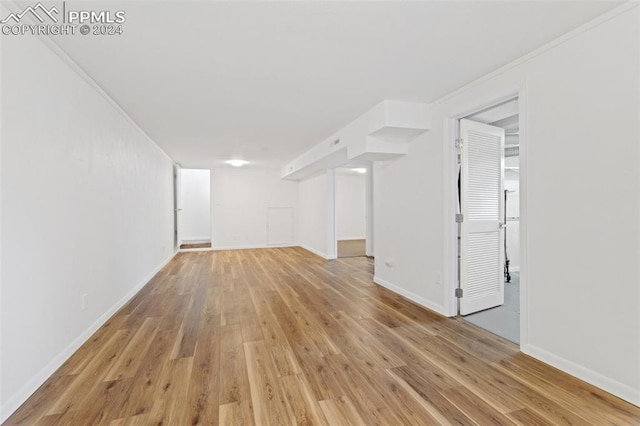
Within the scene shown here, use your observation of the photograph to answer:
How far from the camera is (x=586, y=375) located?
6.28 feet

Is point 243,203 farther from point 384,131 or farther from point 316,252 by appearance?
point 384,131

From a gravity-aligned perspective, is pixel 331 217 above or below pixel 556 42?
below

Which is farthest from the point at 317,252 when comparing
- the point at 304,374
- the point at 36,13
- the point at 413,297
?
the point at 36,13

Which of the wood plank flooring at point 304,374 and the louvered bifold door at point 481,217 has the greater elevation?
the louvered bifold door at point 481,217

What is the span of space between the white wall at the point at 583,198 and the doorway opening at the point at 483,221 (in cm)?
53

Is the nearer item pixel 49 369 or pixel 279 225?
pixel 49 369

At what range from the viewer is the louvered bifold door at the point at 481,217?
311 centimetres

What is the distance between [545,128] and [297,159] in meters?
5.29

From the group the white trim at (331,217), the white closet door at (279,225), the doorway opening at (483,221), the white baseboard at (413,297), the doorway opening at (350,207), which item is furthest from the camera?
the doorway opening at (350,207)

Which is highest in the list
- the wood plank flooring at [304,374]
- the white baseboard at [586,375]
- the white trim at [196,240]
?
the white trim at [196,240]

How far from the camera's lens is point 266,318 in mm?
3098

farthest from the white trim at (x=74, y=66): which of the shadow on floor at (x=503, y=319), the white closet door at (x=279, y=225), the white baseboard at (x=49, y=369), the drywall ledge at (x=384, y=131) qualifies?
the white closet door at (x=279, y=225)

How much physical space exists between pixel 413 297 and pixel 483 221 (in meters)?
1.26

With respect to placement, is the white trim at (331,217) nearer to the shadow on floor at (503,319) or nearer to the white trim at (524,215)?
the shadow on floor at (503,319)
